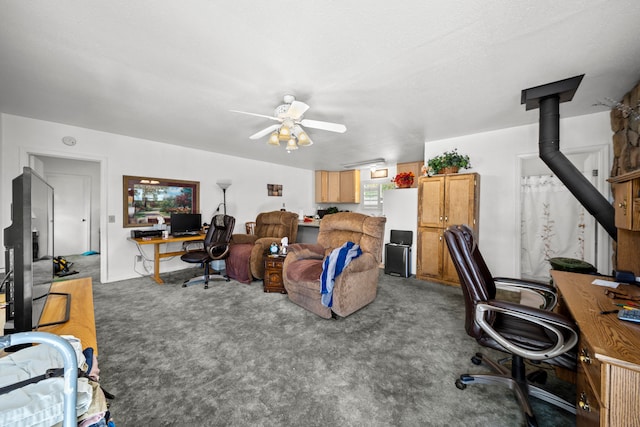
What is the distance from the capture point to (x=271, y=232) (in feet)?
15.0

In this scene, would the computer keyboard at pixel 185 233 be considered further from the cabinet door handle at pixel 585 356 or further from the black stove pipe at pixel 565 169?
the black stove pipe at pixel 565 169

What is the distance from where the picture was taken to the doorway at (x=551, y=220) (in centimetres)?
342

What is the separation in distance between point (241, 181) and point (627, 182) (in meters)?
5.61

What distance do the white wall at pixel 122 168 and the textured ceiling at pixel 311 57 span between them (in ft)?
1.08

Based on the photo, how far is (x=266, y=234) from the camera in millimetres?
4625

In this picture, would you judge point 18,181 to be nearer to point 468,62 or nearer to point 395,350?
point 395,350

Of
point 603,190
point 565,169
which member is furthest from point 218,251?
point 603,190

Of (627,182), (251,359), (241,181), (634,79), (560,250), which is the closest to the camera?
(627,182)

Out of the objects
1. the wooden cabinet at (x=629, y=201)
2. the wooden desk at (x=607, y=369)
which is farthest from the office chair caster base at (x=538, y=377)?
the wooden cabinet at (x=629, y=201)

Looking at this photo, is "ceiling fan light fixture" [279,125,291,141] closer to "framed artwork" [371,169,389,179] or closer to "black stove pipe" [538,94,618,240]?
"black stove pipe" [538,94,618,240]

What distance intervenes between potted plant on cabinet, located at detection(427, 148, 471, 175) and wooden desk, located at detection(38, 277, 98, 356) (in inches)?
170

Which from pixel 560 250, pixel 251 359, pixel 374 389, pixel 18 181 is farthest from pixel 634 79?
pixel 18 181

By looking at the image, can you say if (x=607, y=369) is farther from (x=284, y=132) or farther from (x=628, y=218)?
(x=284, y=132)

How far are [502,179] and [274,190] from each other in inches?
190
